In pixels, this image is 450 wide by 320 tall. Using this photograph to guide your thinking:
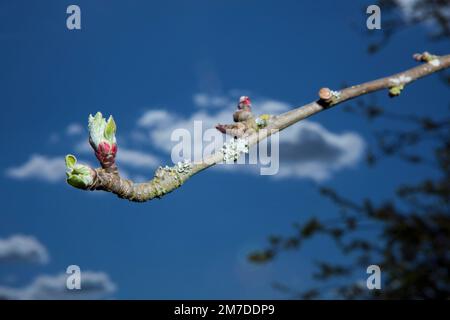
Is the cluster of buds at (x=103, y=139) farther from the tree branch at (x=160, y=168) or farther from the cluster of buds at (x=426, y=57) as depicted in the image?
the cluster of buds at (x=426, y=57)

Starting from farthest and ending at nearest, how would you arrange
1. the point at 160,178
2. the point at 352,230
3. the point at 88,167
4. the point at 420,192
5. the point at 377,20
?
the point at 377,20
the point at 420,192
the point at 352,230
the point at 160,178
the point at 88,167

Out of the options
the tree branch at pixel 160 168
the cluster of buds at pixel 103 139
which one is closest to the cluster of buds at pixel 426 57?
the tree branch at pixel 160 168

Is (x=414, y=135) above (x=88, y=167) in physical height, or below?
above

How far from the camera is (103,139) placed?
72.9 inches

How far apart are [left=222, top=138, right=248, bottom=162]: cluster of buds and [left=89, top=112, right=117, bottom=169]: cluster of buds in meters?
0.38

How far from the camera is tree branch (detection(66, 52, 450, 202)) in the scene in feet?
5.94

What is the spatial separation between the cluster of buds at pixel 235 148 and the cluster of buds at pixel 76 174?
48 centimetres

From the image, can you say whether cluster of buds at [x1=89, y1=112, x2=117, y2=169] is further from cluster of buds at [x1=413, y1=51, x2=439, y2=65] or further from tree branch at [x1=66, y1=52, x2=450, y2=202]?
cluster of buds at [x1=413, y1=51, x2=439, y2=65]
